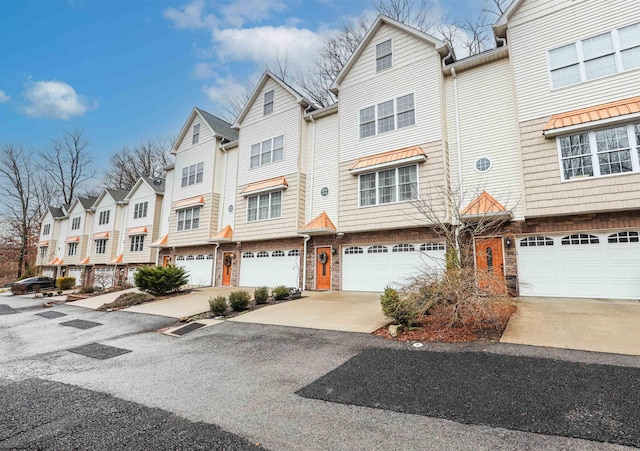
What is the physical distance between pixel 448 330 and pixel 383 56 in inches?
485

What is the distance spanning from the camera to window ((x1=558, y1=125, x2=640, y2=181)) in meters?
8.95

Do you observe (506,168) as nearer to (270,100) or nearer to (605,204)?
(605,204)

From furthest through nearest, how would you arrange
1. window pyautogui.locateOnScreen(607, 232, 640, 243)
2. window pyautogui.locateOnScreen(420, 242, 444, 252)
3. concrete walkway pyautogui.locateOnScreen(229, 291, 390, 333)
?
window pyautogui.locateOnScreen(420, 242, 444, 252) < window pyautogui.locateOnScreen(607, 232, 640, 243) < concrete walkway pyautogui.locateOnScreen(229, 291, 390, 333)

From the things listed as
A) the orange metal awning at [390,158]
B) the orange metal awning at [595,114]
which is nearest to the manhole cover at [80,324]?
the orange metal awning at [390,158]

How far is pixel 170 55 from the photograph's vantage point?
52.4 feet

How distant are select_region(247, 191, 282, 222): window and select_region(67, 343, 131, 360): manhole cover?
9.72 metres

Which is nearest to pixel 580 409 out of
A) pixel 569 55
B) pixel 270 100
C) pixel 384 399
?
pixel 384 399

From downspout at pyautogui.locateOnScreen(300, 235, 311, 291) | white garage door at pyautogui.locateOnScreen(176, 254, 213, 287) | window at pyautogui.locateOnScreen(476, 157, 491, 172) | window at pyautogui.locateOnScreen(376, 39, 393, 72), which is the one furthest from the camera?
white garage door at pyautogui.locateOnScreen(176, 254, 213, 287)

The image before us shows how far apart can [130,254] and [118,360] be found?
21.8 meters

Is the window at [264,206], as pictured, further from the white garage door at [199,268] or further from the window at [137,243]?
the window at [137,243]

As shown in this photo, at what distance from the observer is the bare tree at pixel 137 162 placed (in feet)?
117

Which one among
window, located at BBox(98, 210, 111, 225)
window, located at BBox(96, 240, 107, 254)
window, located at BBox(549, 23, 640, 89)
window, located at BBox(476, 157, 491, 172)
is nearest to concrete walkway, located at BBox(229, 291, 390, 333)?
window, located at BBox(476, 157, 491, 172)

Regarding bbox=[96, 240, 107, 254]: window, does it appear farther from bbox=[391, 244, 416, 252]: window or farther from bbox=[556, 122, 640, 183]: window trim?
bbox=[556, 122, 640, 183]: window trim

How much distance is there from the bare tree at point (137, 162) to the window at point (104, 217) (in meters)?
7.86
